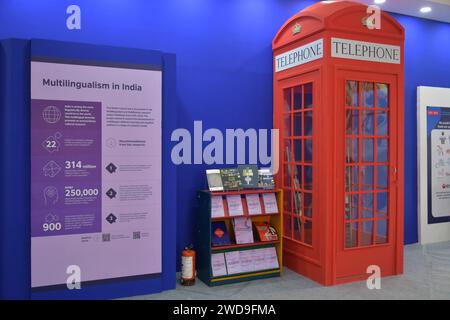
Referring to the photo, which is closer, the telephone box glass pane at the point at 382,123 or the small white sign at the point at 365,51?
the small white sign at the point at 365,51

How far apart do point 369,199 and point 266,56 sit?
1.94m

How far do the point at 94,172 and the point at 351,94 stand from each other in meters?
2.49

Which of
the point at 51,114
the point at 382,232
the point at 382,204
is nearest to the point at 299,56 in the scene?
the point at 382,204

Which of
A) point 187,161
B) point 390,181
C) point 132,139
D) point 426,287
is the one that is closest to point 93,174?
point 132,139

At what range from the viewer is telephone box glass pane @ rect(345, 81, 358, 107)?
13.0 ft

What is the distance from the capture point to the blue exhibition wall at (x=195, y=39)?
3.83 metres

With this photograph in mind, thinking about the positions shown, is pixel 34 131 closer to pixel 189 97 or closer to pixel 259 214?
pixel 189 97

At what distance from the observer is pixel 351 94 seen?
3.99 m

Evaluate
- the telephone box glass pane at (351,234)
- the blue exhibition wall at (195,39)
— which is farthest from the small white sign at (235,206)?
the telephone box glass pane at (351,234)

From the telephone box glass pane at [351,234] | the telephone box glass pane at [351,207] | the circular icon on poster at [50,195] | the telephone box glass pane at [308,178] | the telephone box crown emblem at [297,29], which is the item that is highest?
the telephone box crown emblem at [297,29]

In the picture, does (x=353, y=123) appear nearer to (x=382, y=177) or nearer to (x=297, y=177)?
(x=382, y=177)

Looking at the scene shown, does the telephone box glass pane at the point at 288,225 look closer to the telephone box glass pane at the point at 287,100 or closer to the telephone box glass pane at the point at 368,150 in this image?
the telephone box glass pane at the point at 368,150

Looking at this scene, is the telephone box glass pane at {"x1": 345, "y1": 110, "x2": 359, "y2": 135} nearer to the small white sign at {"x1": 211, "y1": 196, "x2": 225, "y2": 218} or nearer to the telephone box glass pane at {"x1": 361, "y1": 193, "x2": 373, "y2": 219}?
the telephone box glass pane at {"x1": 361, "y1": 193, "x2": 373, "y2": 219}

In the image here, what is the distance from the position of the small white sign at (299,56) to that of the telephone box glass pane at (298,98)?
0.83 ft
